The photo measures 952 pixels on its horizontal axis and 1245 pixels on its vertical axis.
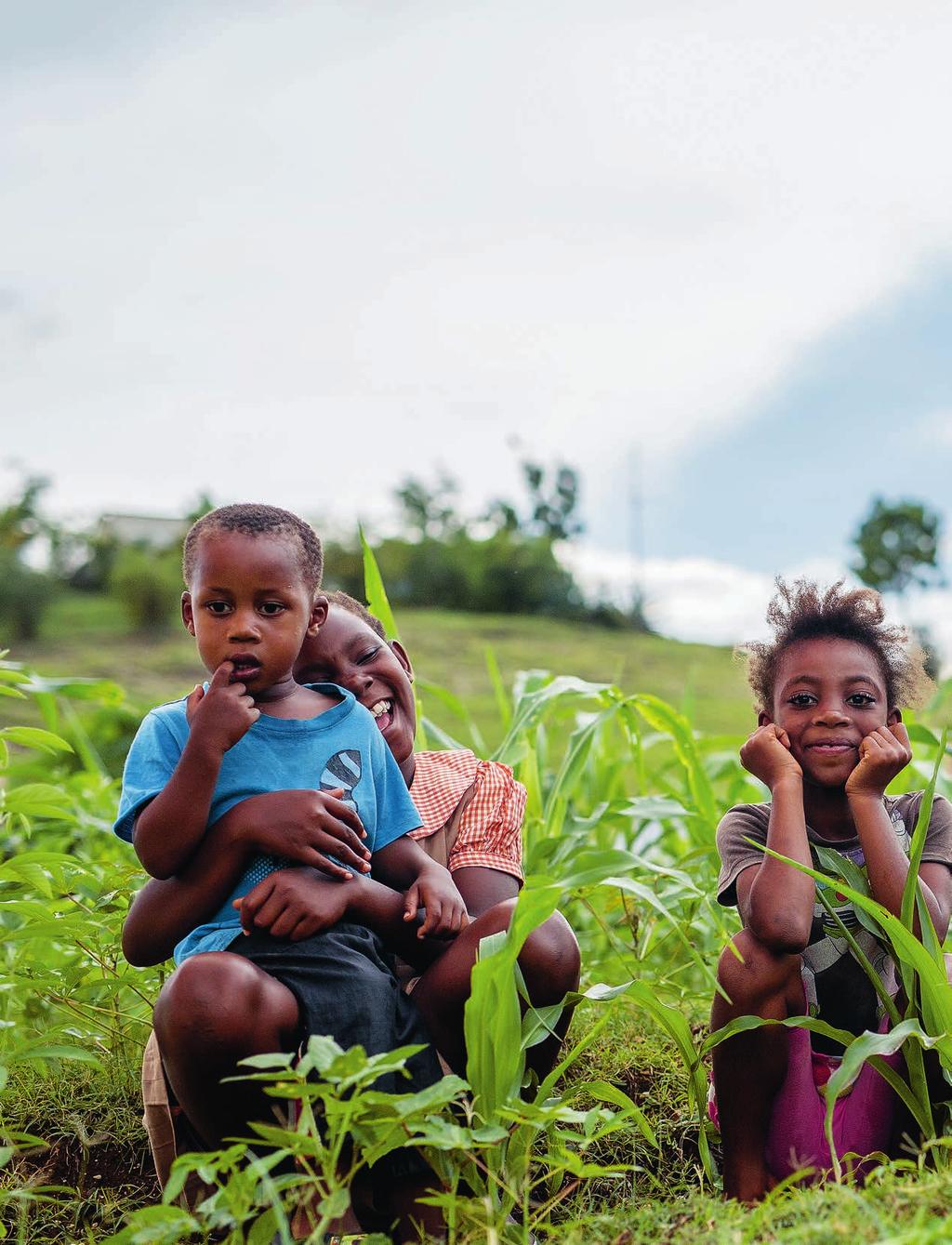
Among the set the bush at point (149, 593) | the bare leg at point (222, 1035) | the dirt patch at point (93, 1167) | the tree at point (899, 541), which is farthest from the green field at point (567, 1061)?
the tree at point (899, 541)

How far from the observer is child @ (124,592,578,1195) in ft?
5.39

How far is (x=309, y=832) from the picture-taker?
1623mm

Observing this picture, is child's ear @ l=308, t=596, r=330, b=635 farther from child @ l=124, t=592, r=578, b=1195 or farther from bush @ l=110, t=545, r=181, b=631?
bush @ l=110, t=545, r=181, b=631

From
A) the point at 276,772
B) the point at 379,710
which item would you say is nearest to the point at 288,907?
the point at 276,772

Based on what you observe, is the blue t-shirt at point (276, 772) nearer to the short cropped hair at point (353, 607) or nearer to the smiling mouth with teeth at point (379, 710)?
the smiling mouth with teeth at point (379, 710)

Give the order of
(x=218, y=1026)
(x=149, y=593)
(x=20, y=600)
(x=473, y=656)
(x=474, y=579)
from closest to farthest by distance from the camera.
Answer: (x=218, y=1026)
(x=20, y=600)
(x=149, y=593)
(x=473, y=656)
(x=474, y=579)

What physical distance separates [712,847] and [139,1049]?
3.84ft

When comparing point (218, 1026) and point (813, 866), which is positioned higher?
point (813, 866)

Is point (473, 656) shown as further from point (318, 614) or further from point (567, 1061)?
point (567, 1061)

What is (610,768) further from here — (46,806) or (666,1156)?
(46,806)

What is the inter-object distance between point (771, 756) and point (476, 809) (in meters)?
0.52

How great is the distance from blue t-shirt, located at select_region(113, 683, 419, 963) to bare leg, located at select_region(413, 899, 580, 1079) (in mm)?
194

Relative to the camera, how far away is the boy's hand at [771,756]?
1866 mm

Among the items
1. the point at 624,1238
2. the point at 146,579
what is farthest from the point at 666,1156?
the point at 146,579
